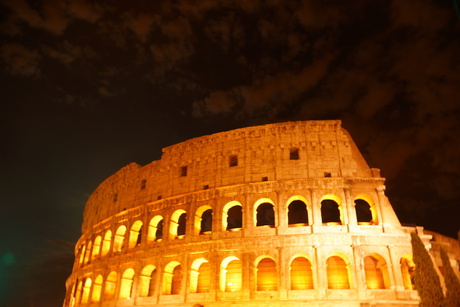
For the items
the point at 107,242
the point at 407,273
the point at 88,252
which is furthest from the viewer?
the point at 88,252

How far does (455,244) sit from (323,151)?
440 inches

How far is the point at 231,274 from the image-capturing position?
73.7ft

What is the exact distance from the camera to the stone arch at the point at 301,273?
2103cm

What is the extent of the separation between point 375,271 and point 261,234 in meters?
6.89

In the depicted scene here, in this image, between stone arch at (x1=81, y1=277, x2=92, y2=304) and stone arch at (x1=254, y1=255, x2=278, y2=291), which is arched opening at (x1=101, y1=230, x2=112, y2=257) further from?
stone arch at (x1=254, y1=255, x2=278, y2=291)

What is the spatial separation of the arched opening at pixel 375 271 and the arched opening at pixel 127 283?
15.6m

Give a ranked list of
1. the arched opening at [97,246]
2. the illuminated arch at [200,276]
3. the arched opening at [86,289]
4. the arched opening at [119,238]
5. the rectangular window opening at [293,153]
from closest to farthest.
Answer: the illuminated arch at [200,276] → the rectangular window opening at [293,153] → the arched opening at [119,238] → the arched opening at [86,289] → the arched opening at [97,246]

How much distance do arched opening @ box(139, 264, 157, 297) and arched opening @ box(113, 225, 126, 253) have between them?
446cm

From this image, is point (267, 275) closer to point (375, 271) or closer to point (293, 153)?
point (375, 271)

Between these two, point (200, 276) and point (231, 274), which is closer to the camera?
point (231, 274)

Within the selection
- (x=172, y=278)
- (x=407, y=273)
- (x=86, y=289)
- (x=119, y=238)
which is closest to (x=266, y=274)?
(x=172, y=278)

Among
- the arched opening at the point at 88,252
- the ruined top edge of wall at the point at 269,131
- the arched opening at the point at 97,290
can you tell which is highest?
the ruined top edge of wall at the point at 269,131

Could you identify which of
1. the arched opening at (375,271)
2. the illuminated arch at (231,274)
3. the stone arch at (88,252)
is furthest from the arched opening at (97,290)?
the arched opening at (375,271)

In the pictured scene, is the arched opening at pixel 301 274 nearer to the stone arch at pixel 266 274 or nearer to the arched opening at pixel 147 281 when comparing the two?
the stone arch at pixel 266 274
